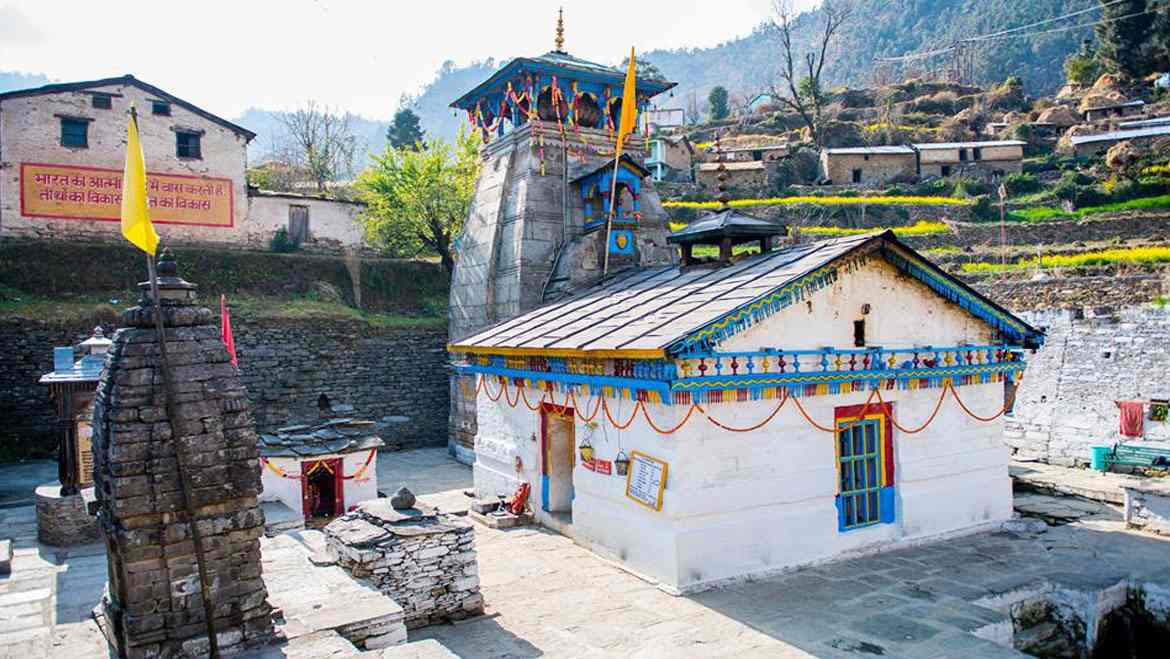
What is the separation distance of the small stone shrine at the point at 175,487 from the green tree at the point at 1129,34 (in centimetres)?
6757

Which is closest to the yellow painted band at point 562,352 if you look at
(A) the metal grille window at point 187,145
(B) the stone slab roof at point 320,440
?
(B) the stone slab roof at point 320,440

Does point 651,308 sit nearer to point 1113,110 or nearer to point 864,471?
point 864,471

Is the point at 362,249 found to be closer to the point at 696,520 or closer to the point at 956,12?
the point at 696,520

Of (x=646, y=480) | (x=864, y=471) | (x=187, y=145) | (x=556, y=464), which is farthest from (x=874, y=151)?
(x=646, y=480)

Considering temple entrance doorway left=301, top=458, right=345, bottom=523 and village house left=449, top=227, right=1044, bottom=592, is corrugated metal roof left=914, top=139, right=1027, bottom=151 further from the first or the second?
temple entrance doorway left=301, top=458, right=345, bottom=523

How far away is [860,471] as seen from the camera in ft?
37.1

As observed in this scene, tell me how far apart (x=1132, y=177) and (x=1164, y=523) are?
114 feet

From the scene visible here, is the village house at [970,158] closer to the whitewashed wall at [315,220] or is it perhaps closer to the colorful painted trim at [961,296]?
the whitewashed wall at [315,220]

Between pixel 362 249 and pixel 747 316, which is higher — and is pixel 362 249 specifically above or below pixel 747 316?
above

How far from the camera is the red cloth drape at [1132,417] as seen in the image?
57.7 feet

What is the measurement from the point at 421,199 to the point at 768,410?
18350 millimetres

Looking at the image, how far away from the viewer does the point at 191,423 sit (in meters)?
6.43

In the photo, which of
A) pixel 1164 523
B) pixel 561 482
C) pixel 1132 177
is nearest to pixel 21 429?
pixel 561 482

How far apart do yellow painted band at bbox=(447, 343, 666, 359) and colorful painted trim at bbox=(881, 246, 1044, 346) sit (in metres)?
4.34
